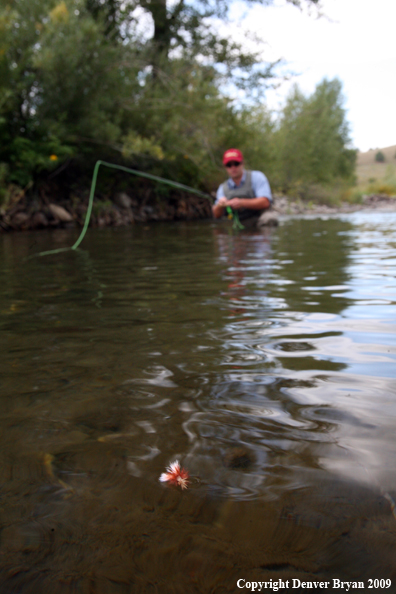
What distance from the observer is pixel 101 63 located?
12961mm

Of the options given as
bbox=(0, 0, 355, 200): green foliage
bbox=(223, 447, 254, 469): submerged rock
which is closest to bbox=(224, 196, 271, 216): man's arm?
bbox=(0, 0, 355, 200): green foliage

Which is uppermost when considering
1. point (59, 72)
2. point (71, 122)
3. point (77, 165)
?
point (59, 72)

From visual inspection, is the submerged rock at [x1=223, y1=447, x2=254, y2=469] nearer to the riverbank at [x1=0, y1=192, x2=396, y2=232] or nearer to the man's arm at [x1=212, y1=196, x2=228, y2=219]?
the man's arm at [x1=212, y1=196, x2=228, y2=219]

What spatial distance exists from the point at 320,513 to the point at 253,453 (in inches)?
11.3

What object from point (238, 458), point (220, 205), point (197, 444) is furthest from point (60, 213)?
point (238, 458)

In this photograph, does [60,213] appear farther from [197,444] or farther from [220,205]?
[197,444]

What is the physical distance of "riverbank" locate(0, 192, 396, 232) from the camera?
12586 millimetres

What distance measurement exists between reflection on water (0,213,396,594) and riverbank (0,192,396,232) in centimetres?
993

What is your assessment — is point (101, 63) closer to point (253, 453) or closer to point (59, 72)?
point (59, 72)

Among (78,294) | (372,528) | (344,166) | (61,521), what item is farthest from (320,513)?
(344,166)

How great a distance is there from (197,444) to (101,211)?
14.2 metres

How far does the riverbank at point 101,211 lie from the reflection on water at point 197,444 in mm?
9930

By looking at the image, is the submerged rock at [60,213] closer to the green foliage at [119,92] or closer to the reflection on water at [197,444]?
the green foliage at [119,92]

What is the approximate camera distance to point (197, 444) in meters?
1.47
